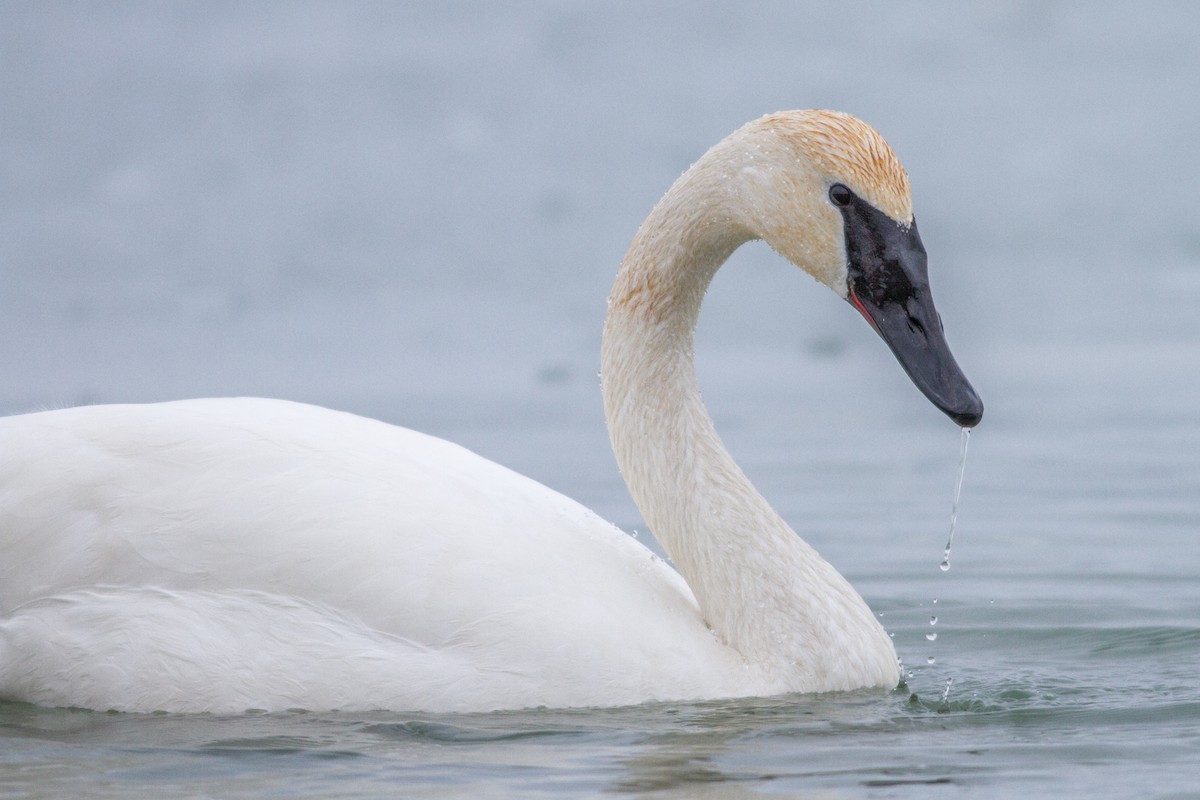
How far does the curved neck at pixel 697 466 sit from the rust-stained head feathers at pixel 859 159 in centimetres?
35

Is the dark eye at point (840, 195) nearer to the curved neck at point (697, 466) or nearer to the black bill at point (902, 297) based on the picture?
the black bill at point (902, 297)

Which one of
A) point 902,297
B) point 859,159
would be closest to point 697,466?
point 902,297

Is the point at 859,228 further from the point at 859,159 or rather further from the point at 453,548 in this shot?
the point at 453,548

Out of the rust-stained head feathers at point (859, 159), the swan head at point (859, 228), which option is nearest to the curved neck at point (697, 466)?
the swan head at point (859, 228)

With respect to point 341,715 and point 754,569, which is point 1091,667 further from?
point 341,715

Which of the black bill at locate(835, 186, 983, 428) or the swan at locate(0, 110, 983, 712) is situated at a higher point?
the black bill at locate(835, 186, 983, 428)

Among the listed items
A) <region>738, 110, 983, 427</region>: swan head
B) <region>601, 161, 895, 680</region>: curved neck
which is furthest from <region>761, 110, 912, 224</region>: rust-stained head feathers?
<region>601, 161, 895, 680</region>: curved neck

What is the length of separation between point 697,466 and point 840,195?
1110 millimetres

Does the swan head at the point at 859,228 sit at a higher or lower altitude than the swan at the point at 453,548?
higher

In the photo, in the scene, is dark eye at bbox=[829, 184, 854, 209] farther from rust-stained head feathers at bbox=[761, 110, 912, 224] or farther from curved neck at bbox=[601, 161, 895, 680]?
curved neck at bbox=[601, 161, 895, 680]

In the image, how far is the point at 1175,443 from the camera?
14.0 meters

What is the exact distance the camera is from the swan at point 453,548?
5.77m

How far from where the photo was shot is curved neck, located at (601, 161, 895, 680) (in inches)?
248

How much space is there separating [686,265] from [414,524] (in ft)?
4.17
